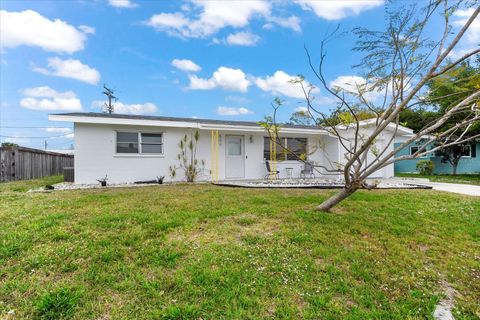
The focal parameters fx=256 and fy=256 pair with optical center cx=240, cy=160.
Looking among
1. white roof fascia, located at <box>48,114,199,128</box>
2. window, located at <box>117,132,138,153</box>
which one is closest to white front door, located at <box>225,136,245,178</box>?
white roof fascia, located at <box>48,114,199,128</box>

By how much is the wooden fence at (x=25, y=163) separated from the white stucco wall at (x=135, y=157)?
4319 millimetres

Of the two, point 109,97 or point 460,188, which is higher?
point 109,97

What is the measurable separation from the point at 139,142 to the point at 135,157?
2.13ft

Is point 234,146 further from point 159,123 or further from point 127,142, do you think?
point 127,142

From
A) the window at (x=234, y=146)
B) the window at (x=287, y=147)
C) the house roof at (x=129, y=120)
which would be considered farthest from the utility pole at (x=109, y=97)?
the window at (x=287, y=147)

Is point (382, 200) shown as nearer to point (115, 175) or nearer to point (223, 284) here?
point (223, 284)

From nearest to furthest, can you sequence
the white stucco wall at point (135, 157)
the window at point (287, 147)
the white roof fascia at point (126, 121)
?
1. the white roof fascia at point (126, 121)
2. the white stucco wall at point (135, 157)
3. the window at point (287, 147)

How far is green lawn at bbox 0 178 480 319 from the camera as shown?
7.98 ft

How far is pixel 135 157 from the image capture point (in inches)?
420

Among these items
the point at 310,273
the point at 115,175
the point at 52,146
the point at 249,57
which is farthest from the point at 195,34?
the point at 52,146

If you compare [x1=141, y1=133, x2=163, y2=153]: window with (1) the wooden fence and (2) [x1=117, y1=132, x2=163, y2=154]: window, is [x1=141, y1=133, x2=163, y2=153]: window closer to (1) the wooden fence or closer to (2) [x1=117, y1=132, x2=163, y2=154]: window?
(2) [x1=117, y1=132, x2=163, y2=154]: window

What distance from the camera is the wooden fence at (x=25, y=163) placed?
1135 centimetres

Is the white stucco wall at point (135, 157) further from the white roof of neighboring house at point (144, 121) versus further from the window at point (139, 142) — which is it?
the white roof of neighboring house at point (144, 121)

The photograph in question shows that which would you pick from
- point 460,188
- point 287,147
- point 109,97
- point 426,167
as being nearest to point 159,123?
point 287,147
